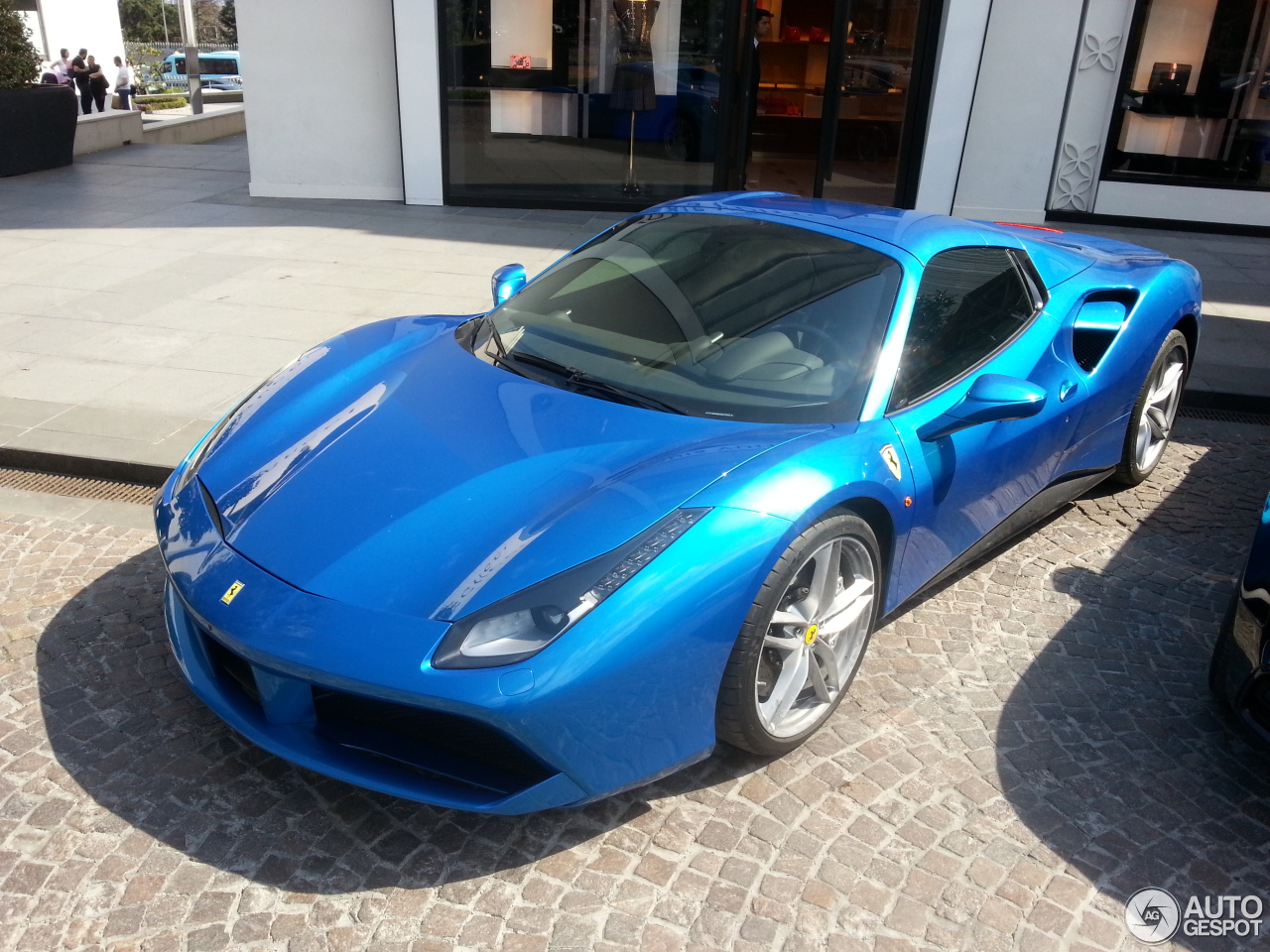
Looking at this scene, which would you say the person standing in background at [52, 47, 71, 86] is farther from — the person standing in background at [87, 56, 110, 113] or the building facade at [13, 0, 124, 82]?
the building facade at [13, 0, 124, 82]

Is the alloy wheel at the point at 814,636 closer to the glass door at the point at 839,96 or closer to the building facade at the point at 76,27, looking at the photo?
the glass door at the point at 839,96

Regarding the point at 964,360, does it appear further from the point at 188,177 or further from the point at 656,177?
the point at 188,177

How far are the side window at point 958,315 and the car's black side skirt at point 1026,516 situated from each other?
0.62 metres

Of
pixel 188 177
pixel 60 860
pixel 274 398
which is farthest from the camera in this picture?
pixel 188 177

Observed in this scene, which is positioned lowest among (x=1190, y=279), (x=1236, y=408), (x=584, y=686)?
(x=1236, y=408)

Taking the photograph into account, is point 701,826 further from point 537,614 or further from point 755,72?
point 755,72

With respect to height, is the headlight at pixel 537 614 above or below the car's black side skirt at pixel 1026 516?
above

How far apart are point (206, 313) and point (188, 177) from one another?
636 cm

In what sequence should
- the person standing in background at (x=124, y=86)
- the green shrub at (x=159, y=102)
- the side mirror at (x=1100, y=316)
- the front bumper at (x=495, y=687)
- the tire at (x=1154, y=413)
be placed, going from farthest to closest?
1. the green shrub at (x=159, y=102)
2. the person standing in background at (x=124, y=86)
3. the tire at (x=1154, y=413)
4. the side mirror at (x=1100, y=316)
5. the front bumper at (x=495, y=687)

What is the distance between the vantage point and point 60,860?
8.77 feet

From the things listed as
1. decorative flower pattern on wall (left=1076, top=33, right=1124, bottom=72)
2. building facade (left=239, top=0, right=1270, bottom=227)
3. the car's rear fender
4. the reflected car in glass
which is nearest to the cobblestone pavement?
the reflected car in glass

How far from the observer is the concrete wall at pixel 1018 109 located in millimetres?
10320

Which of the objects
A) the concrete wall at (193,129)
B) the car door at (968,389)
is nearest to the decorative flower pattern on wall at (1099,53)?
the car door at (968,389)

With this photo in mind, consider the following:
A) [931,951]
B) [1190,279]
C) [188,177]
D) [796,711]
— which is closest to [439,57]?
[188,177]
